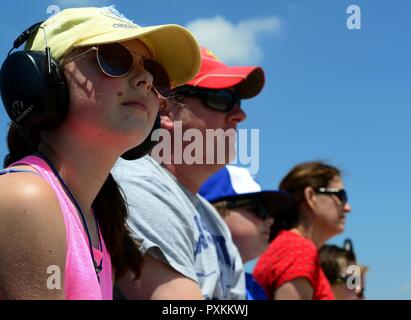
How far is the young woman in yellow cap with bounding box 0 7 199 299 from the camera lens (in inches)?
72.2

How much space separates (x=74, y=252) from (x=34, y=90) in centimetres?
48

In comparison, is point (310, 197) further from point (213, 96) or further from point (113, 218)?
point (113, 218)

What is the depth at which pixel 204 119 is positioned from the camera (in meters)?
3.22

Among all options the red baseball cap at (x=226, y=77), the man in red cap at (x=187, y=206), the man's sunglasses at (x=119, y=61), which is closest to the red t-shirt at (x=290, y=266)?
the man in red cap at (x=187, y=206)

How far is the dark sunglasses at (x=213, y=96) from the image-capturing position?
3.25 m

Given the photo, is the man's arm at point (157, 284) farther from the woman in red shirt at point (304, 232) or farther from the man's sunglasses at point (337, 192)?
the man's sunglasses at point (337, 192)

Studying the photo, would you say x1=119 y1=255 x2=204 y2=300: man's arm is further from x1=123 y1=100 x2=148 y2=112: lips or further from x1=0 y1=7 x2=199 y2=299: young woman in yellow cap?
x1=123 y1=100 x2=148 y2=112: lips

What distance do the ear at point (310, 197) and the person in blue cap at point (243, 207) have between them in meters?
0.37

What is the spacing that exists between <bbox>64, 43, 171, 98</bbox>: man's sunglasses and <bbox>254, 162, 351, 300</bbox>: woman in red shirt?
1.91m

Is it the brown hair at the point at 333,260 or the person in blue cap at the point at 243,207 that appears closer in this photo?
the person in blue cap at the point at 243,207

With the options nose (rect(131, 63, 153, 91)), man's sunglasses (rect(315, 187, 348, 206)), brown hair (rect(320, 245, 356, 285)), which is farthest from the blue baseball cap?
nose (rect(131, 63, 153, 91))

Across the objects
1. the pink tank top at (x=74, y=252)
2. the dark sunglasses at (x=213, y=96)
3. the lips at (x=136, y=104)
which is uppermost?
the dark sunglasses at (x=213, y=96)

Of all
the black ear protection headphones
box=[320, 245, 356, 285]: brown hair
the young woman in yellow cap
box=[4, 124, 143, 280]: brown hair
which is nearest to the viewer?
the young woman in yellow cap

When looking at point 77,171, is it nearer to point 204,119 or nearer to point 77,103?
point 77,103
